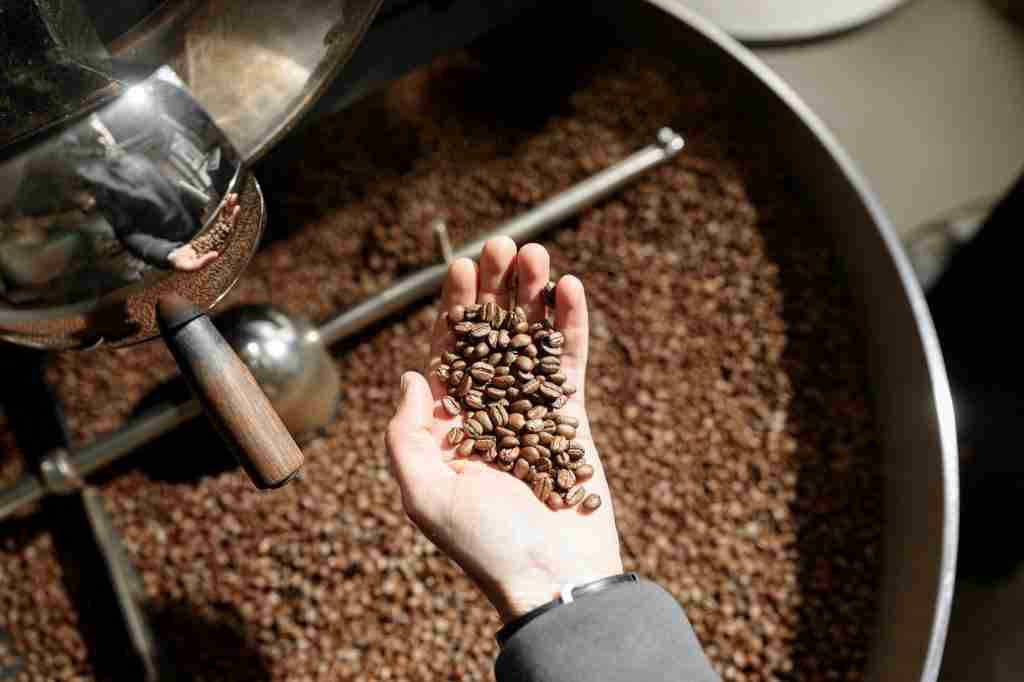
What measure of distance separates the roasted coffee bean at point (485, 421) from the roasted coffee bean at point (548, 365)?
0.27 feet

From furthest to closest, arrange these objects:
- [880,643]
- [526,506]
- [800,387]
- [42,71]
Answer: [800,387] → [880,643] → [526,506] → [42,71]

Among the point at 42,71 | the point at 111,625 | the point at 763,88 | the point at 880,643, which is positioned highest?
the point at 42,71

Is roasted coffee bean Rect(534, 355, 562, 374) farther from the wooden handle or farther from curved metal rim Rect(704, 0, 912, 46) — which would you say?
curved metal rim Rect(704, 0, 912, 46)

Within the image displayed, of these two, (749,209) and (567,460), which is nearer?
(567,460)

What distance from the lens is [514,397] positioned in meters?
0.96

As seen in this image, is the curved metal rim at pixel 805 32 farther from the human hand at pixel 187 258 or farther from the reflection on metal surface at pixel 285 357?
the human hand at pixel 187 258

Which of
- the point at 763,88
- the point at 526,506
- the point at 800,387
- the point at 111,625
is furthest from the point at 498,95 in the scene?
the point at 111,625

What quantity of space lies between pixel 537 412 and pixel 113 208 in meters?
0.50

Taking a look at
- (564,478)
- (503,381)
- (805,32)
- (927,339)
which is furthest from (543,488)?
(805,32)

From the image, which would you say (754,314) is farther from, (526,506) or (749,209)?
(526,506)

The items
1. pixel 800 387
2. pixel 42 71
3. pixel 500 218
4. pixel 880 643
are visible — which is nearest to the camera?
pixel 42 71

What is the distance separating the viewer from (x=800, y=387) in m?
1.26

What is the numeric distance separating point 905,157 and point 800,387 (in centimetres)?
50

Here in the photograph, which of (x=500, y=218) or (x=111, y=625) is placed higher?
(x=500, y=218)
